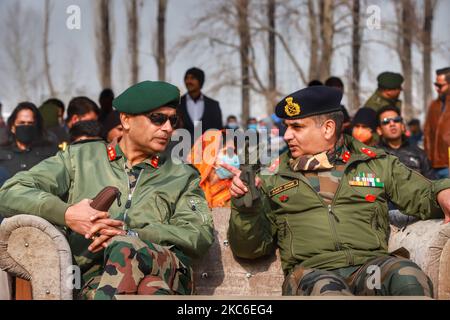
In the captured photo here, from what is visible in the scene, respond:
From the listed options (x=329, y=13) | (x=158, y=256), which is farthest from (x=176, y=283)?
(x=329, y=13)

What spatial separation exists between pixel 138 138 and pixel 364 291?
4.39ft

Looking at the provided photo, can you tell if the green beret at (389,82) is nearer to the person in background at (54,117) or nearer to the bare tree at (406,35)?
the person in background at (54,117)

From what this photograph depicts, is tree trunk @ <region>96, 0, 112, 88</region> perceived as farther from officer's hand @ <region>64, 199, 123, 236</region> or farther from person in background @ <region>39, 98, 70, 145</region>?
officer's hand @ <region>64, 199, 123, 236</region>

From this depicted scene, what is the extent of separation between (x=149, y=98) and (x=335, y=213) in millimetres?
1090

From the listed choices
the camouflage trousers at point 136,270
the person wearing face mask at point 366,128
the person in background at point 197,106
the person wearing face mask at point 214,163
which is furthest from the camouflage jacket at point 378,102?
the camouflage trousers at point 136,270

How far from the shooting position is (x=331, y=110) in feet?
13.9

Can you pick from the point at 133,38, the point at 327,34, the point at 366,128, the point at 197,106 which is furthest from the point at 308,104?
the point at 133,38

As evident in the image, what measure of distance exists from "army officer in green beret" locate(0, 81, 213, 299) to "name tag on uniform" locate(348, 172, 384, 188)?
783 millimetres

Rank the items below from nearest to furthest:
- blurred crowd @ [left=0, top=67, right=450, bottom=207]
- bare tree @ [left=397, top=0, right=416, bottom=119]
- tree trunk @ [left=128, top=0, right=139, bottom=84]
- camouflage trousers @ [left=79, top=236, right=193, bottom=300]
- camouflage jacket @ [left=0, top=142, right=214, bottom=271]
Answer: camouflage trousers @ [left=79, top=236, right=193, bottom=300], camouflage jacket @ [left=0, top=142, right=214, bottom=271], blurred crowd @ [left=0, top=67, right=450, bottom=207], bare tree @ [left=397, top=0, right=416, bottom=119], tree trunk @ [left=128, top=0, right=139, bottom=84]

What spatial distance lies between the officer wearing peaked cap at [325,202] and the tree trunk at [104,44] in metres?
11.6

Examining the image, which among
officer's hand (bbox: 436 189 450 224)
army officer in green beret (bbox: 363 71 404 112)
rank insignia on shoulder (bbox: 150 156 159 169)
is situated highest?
army officer in green beret (bbox: 363 71 404 112)

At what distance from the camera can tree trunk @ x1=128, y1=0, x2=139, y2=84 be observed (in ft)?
58.5

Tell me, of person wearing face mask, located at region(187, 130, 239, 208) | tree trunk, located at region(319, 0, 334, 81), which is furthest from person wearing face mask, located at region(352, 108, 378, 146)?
tree trunk, located at region(319, 0, 334, 81)

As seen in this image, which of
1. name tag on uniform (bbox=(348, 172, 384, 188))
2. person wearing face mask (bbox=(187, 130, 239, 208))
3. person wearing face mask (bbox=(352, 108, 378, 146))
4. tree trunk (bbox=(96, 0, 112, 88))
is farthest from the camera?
tree trunk (bbox=(96, 0, 112, 88))
